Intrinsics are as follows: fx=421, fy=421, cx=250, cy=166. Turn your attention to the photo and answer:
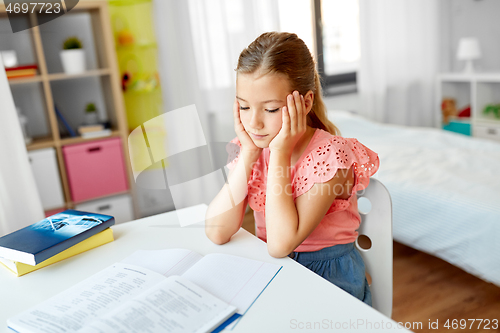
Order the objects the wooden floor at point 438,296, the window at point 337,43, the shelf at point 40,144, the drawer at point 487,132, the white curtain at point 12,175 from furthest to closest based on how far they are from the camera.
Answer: the window at point 337,43
the drawer at point 487,132
the shelf at point 40,144
the wooden floor at point 438,296
the white curtain at point 12,175

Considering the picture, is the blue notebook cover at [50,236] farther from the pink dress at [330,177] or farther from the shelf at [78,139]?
the shelf at [78,139]

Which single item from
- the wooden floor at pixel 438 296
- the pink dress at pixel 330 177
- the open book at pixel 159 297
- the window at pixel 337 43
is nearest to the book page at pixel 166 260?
the open book at pixel 159 297

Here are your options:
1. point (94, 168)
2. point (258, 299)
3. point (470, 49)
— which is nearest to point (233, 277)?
point (258, 299)

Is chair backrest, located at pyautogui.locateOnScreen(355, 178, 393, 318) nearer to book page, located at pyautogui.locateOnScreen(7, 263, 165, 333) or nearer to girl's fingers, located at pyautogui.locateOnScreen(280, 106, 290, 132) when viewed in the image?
girl's fingers, located at pyautogui.locateOnScreen(280, 106, 290, 132)

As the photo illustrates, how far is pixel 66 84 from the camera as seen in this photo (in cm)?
248

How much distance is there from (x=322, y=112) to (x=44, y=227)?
0.75 m

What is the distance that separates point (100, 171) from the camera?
231 cm

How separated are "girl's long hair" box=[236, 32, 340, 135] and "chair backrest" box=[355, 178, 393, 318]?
0.95 feet

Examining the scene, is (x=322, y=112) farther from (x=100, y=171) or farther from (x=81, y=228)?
(x=100, y=171)

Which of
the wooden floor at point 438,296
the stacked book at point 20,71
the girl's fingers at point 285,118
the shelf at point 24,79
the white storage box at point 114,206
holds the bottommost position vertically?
the wooden floor at point 438,296

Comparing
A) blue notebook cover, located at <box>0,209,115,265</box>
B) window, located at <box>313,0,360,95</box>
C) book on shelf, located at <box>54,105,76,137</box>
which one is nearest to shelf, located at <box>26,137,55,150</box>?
book on shelf, located at <box>54,105,76,137</box>

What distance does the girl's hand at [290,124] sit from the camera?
0.92 meters

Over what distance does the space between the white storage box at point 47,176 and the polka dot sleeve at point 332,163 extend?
5.44 feet

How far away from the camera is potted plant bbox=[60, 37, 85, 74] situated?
7.28 ft
